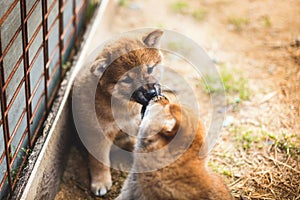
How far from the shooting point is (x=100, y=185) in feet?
15.4

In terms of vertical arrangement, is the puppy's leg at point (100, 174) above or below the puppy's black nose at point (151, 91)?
→ below

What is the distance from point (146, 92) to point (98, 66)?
0.47 meters

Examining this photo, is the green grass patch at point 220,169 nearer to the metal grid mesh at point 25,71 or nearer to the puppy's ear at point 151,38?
the puppy's ear at point 151,38

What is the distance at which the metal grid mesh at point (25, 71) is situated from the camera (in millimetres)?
3533

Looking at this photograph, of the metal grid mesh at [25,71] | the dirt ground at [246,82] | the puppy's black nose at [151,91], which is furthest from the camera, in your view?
the dirt ground at [246,82]

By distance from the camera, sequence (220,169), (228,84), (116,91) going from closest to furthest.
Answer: (116,91) → (220,169) → (228,84)

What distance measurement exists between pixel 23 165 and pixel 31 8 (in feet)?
4.05

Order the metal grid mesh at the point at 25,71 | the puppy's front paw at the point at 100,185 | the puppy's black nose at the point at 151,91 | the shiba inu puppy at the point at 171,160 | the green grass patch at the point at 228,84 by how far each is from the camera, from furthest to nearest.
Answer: the green grass patch at the point at 228,84
the puppy's front paw at the point at 100,185
the puppy's black nose at the point at 151,91
the shiba inu puppy at the point at 171,160
the metal grid mesh at the point at 25,71

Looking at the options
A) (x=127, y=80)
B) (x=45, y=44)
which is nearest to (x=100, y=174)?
(x=127, y=80)

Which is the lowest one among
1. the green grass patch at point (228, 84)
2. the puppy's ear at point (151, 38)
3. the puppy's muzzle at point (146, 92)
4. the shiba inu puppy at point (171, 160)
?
the green grass patch at point (228, 84)

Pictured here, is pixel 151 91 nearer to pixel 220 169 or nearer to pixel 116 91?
pixel 116 91

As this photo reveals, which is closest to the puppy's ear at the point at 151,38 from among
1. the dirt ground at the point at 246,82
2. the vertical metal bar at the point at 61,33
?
the vertical metal bar at the point at 61,33

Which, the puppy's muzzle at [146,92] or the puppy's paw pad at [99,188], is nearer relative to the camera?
the puppy's muzzle at [146,92]

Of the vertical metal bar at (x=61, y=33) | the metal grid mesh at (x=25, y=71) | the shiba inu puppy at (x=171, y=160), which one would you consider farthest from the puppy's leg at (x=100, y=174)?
the vertical metal bar at (x=61, y=33)
